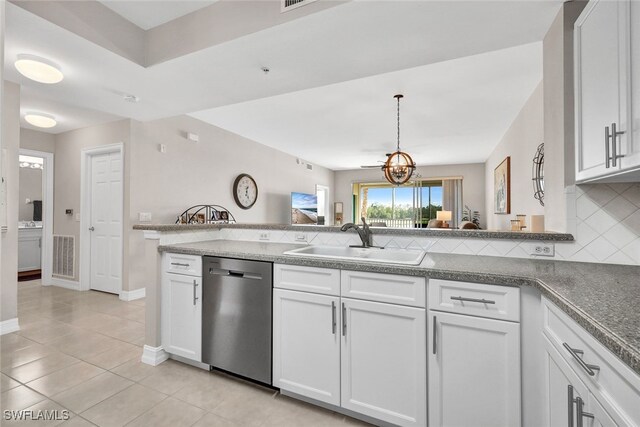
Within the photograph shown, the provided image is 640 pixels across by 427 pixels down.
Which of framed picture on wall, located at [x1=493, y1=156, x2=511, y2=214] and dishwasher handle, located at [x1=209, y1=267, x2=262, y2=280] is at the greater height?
framed picture on wall, located at [x1=493, y1=156, x2=511, y2=214]

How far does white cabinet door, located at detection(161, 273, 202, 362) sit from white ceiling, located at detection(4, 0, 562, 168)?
1.76 metres

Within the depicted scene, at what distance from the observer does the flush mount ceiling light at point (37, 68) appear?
2.22m

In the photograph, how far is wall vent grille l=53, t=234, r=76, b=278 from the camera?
4469mm

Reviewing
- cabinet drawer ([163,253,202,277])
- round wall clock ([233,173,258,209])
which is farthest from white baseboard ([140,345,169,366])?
round wall clock ([233,173,258,209])

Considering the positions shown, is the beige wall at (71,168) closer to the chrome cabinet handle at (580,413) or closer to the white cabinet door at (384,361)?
the white cabinet door at (384,361)

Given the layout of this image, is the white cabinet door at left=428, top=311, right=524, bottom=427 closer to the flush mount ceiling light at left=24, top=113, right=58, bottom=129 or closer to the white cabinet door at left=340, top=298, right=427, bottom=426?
the white cabinet door at left=340, top=298, right=427, bottom=426

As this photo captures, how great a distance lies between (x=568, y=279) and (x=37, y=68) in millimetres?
3675

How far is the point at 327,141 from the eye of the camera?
586cm

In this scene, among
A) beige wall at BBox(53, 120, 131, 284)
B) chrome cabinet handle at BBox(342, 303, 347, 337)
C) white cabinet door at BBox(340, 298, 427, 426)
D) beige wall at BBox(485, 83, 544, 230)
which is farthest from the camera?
beige wall at BBox(53, 120, 131, 284)

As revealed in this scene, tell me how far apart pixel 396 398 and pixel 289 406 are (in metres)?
0.68

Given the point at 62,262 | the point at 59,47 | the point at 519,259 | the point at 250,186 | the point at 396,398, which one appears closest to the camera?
the point at 396,398

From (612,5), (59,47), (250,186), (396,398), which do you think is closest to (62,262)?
(250,186)

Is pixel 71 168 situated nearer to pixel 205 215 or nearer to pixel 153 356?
pixel 205 215

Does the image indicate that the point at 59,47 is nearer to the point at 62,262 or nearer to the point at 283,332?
the point at 283,332
